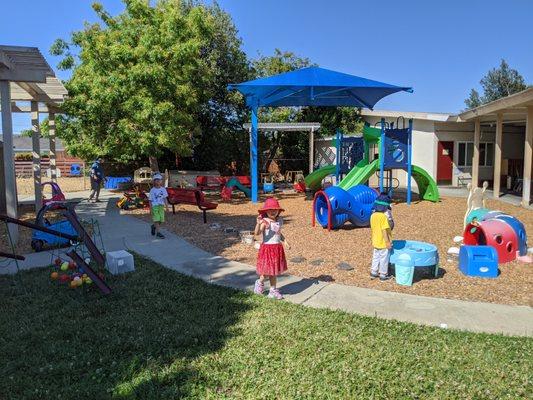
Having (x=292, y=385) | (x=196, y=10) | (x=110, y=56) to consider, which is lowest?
(x=292, y=385)

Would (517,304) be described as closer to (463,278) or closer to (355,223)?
(463,278)

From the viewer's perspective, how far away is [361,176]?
14.7m

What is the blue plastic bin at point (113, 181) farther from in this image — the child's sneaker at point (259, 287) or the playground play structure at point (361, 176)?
the child's sneaker at point (259, 287)

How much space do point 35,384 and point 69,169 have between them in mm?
34660

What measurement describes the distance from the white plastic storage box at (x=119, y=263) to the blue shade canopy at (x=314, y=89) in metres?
7.87

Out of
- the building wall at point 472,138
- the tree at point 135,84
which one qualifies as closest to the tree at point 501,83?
the building wall at point 472,138

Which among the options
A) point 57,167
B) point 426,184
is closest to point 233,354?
point 426,184

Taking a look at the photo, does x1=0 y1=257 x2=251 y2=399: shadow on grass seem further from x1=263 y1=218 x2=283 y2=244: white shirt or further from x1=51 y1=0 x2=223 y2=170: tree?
x1=51 y1=0 x2=223 y2=170: tree

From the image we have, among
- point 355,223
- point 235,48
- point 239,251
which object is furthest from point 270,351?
point 235,48

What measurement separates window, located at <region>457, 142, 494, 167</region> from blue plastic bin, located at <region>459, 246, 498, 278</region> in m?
17.5

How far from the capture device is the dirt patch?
6422mm

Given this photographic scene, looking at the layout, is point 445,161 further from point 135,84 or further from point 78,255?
point 78,255

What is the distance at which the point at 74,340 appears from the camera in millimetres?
4520

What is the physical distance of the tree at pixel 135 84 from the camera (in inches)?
589
